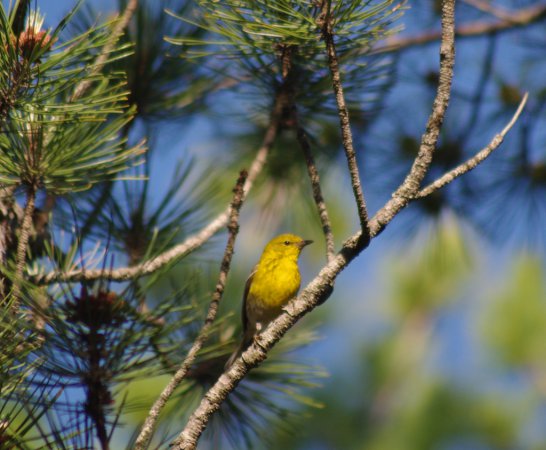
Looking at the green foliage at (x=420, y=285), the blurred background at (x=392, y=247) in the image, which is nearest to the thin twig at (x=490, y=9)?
the blurred background at (x=392, y=247)

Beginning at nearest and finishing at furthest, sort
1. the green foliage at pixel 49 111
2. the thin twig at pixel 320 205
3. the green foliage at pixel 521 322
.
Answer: the green foliage at pixel 49 111
the thin twig at pixel 320 205
the green foliage at pixel 521 322

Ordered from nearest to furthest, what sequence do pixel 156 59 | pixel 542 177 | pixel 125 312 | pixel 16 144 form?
pixel 125 312 < pixel 16 144 < pixel 156 59 < pixel 542 177

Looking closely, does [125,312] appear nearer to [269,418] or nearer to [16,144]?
[16,144]

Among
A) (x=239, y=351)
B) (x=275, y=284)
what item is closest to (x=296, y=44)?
(x=239, y=351)

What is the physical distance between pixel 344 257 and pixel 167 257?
0.73 meters

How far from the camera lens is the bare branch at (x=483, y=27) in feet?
13.3

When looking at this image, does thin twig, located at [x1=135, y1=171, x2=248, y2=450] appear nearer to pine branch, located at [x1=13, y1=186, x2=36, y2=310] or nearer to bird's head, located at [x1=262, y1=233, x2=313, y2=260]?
pine branch, located at [x1=13, y1=186, x2=36, y2=310]

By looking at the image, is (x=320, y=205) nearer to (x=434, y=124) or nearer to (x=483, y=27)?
(x=434, y=124)

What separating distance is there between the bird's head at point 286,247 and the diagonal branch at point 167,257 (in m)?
1.17

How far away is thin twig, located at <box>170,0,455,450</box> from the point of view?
2.13m

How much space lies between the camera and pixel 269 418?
301 centimetres

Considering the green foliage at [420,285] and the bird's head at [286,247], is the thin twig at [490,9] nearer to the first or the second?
the bird's head at [286,247]

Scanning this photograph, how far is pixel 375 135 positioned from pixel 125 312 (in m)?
2.43

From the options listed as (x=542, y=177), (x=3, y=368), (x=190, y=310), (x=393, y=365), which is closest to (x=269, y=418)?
(x=190, y=310)
